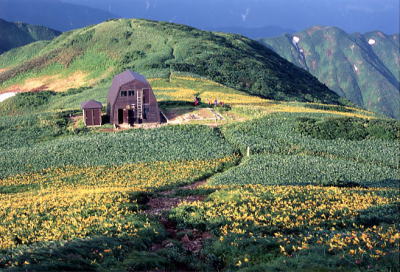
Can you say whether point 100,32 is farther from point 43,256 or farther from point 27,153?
point 43,256

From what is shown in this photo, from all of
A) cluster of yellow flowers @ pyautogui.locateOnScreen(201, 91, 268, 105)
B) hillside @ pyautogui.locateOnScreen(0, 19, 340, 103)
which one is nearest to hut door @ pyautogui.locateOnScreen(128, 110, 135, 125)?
cluster of yellow flowers @ pyautogui.locateOnScreen(201, 91, 268, 105)

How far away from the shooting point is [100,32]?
419ft

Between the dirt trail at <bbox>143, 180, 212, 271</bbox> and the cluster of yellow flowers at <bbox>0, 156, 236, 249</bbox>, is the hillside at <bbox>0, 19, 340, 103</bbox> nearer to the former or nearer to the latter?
the cluster of yellow flowers at <bbox>0, 156, 236, 249</bbox>

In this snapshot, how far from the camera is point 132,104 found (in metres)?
52.4

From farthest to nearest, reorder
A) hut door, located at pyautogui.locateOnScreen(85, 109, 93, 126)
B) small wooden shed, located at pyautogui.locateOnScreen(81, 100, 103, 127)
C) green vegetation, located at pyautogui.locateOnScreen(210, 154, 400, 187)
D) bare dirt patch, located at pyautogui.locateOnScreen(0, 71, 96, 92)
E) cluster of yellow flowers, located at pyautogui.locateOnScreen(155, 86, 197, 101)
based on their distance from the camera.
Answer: bare dirt patch, located at pyautogui.locateOnScreen(0, 71, 96, 92)
cluster of yellow flowers, located at pyautogui.locateOnScreen(155, 86, 197, 101)
hut door, located at pyautogui.locateOnScreen(85, 109, 93, 126)
small wooden shed, located at pyautogui.locateOnScreen(81, 100, 103, 127)
green vegetation, located at pyautogui.locateOnScreen(210, 154, 400, 187)

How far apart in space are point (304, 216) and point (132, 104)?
35.2 m

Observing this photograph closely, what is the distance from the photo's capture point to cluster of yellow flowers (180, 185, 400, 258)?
15820mm

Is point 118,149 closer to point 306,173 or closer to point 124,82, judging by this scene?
point 124,82

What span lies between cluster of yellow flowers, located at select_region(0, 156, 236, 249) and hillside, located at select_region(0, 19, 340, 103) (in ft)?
168

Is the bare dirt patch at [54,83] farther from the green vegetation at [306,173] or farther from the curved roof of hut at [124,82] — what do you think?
the green vegetation at [306,173]

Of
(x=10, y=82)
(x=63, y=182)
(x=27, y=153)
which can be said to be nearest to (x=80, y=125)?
(x=27, y=153)

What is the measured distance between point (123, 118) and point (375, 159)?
29141 mm

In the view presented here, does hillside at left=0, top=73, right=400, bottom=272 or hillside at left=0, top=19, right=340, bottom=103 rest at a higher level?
hillside at left=0, top=19, right=340, bottom=103

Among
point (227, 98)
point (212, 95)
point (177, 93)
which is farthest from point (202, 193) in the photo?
point (212, 95)
